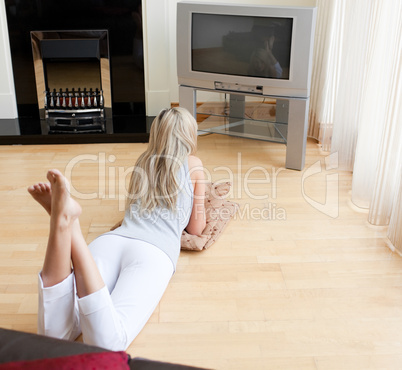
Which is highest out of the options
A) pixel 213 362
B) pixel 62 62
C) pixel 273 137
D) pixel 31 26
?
pixel 31 26

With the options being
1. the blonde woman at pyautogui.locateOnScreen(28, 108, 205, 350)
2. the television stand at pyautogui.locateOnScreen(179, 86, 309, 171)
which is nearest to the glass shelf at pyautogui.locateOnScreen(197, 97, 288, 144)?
the television stand at pyautogui.locateOnScreen(179, 86, 309, 171)

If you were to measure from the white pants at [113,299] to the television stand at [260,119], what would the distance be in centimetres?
171

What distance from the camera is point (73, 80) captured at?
4.58 metres

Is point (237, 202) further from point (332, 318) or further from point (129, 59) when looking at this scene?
point (129, 59)

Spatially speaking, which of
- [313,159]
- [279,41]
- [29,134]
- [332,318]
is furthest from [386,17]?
[29,134]

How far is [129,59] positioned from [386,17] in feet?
7.47

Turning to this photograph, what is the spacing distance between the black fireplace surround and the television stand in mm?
506

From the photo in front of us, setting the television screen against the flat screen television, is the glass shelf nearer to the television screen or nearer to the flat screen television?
the flat screen television

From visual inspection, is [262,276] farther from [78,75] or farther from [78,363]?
[78,75]

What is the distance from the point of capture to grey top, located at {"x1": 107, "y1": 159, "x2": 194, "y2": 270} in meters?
2.28

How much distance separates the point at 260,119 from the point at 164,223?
1.98m

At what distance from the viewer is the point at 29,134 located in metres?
4.16

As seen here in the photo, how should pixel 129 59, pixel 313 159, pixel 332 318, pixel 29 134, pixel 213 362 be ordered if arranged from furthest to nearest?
pixel 129 59 < pixel 29 134 < pixel 313 159 < pixel 332 318 < pixel 213 362

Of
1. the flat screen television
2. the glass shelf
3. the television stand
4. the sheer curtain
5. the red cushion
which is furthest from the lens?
the glass shelf
